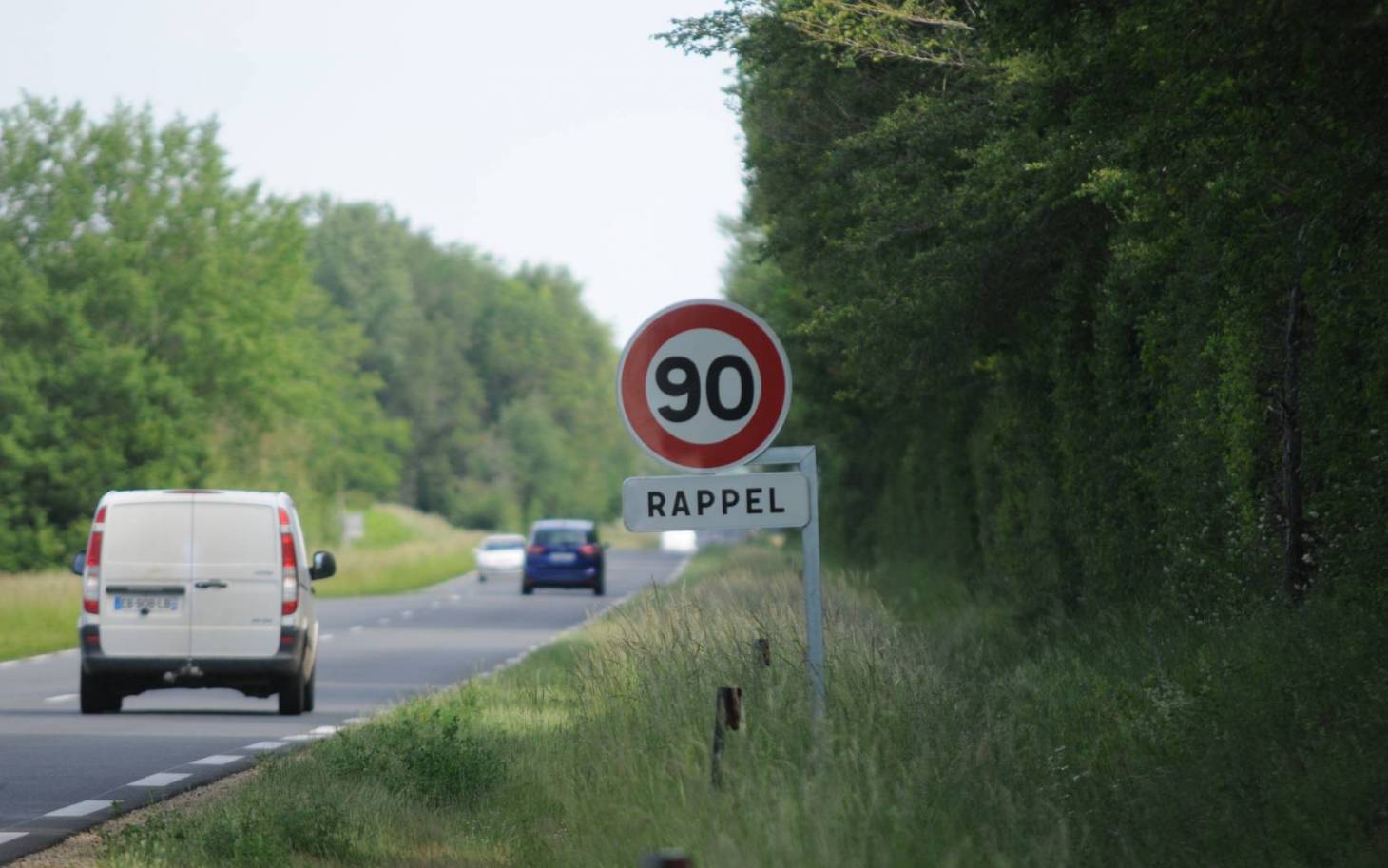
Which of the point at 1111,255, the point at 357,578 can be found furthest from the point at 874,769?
the point at 357,578

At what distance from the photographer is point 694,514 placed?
30.3ft

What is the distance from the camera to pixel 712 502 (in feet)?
30.3

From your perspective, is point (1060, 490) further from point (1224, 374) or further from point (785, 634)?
point (785, 634)

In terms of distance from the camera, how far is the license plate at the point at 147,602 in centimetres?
1889

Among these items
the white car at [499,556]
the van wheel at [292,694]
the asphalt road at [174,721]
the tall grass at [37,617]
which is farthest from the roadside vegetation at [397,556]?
the van wheel at [292,694]

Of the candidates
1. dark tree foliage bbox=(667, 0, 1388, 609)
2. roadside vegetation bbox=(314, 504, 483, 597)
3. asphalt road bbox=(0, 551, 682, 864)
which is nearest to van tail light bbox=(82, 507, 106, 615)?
asphalt road bbox=(0, 551, 682, 864)

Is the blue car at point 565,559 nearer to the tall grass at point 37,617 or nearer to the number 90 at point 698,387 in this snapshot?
the tall grass at point 37,617

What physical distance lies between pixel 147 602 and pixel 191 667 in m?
0.66

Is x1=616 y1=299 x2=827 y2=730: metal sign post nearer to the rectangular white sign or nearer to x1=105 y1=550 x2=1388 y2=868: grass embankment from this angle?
the rectangular white sign

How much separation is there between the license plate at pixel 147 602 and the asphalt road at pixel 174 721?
95 cm

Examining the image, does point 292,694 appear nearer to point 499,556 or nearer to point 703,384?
point 703,384

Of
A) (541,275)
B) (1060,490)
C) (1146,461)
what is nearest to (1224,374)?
(1146,461)

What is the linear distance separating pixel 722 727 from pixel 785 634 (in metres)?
3.51

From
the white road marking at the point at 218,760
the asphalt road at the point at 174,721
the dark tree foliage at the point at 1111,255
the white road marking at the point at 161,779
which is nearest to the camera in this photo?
the dark tree foliage at the point at 1111,255
